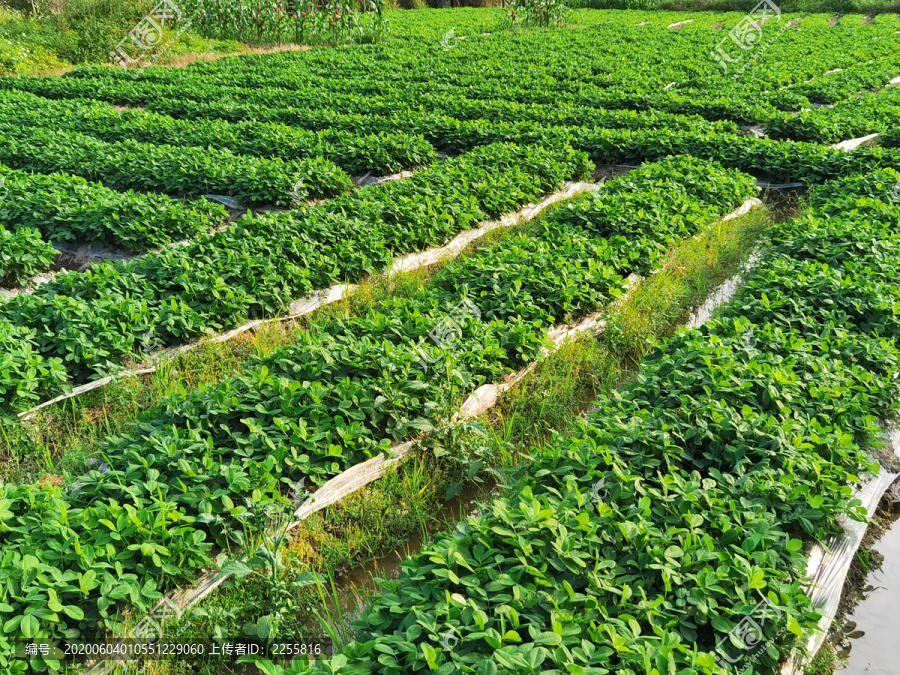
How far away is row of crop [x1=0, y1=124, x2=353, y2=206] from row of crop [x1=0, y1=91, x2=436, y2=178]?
62 cm

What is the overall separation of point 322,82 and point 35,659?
14.7 metres

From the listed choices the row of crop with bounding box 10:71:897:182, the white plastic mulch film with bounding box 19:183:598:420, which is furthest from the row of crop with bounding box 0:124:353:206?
the row of crop with bounding box 10:71:897:182

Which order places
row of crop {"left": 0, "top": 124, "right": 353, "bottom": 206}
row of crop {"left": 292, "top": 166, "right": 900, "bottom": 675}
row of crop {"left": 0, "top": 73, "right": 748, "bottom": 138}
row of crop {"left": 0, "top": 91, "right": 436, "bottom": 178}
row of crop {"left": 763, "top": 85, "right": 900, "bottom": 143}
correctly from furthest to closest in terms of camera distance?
row of crop {"left": 0, "top": 73, "right": 748, "bottom": 138}
row of crop {"left": 763, "top": 85, "right": 900, "bottom": 143}
row of crop {"left": 0, "top": 91, "right": 436, "bottom": 178}
row of crop {"left": 0, "top": 124, "right": 353, "bottom": 206}
row of crop {"left": 292, "top": 166, "right": 900, "bottom": 675}

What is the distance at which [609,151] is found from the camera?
33.4 feet

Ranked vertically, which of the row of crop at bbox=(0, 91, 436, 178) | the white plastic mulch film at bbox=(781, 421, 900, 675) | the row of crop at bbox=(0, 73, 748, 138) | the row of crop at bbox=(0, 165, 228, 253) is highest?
the row of crop at bbox=(0, 73, 748, 138)

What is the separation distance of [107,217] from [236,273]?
93.0 inches

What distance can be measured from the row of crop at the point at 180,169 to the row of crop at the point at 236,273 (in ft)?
2.97

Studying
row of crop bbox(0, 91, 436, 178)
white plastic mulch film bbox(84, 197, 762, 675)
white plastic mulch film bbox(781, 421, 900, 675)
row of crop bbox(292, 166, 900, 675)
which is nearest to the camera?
row of crop bbox(292, 166, 900, 675)

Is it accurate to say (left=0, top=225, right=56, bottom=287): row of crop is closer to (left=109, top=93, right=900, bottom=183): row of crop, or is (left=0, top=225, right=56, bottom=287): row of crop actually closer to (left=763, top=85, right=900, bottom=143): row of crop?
(left=109, top=93, right=900, bottom=183): row of crop

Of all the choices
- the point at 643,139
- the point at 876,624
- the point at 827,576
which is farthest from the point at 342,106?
the point at 876,624

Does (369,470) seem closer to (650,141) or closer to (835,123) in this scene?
(650,141)

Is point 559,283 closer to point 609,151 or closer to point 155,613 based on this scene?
point 155,613

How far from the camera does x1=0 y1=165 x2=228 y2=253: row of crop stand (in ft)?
22.7

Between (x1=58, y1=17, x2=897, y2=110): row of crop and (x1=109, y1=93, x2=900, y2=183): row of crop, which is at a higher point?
(x1=58, y1=17, x2=897, y2=110): row of crop
